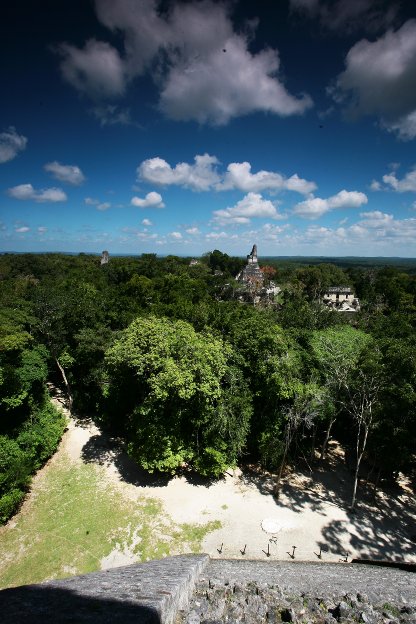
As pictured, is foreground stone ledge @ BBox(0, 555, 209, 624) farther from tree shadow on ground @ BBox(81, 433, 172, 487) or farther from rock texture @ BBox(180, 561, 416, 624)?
tree shadow on ground @ BBox(81, 433, 172, 487)

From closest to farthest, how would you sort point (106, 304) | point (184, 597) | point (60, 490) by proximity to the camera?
point (184, 597), point (60, 490), point (106, 304)

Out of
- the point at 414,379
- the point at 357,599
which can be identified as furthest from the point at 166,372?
the point at 414,379

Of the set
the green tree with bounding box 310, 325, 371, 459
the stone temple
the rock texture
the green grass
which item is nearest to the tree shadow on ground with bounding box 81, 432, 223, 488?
the green grass

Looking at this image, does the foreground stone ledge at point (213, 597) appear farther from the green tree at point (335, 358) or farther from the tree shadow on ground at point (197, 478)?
the green tree at point (335, 358)

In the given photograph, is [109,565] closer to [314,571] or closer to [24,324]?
[314,571]

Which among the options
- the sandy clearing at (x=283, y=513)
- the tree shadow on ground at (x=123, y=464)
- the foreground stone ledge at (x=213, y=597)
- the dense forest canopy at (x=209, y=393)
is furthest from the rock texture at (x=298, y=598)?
the tree shadow on ground at (x=123, y=464)
